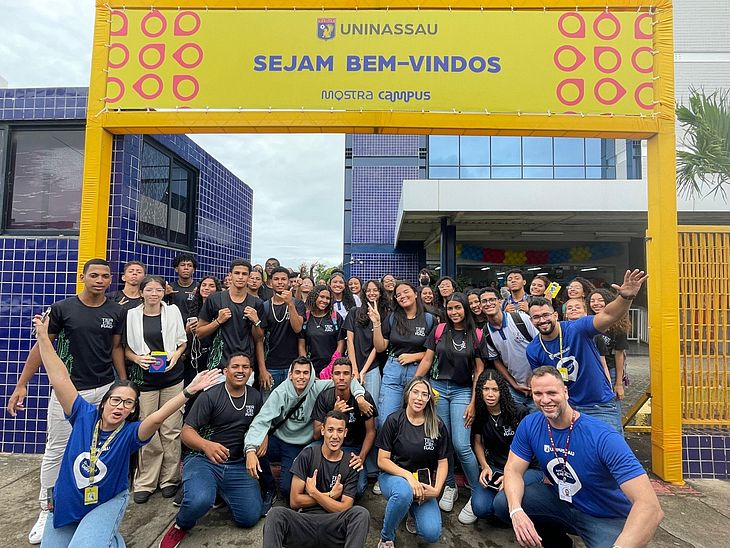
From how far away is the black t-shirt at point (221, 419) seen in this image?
3.28 metres

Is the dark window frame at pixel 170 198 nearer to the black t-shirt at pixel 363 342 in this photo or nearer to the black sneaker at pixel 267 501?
the black t-shirt at pixel 363 342

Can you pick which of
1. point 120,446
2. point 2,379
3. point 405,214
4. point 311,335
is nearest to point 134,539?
point 120,446

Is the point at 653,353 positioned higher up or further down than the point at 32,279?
further down

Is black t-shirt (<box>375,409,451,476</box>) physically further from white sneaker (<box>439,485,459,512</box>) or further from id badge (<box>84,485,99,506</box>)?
id badge (<box>84,485,99,506</box>)

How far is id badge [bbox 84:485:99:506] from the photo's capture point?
249 cm

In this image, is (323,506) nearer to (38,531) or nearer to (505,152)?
(38,531)

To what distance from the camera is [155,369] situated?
3594 mm

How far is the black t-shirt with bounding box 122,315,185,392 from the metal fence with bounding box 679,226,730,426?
5364mm

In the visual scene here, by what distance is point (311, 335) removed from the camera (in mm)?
4301

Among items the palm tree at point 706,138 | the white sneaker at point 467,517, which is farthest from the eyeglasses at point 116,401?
the palm tree at point 706,138

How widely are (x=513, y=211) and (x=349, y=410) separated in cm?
Answer: 811

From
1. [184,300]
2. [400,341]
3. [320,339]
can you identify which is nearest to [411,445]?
[400,341]

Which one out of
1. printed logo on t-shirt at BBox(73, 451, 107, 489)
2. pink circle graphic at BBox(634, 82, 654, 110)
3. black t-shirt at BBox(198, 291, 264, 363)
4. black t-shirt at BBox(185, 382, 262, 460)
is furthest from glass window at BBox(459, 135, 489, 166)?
printed logo on t-shirt at BBox(73, 451, 107, 489)

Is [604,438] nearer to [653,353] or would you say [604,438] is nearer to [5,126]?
[653,353]
